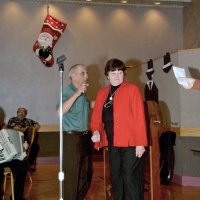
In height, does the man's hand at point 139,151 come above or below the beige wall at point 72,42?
below

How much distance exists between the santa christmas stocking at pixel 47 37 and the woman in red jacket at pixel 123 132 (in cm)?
494

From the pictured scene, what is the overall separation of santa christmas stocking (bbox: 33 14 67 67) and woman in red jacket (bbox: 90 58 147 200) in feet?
16.2

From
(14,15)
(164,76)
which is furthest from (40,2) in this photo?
(164,76)

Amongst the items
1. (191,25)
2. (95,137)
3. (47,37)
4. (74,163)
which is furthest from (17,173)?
(191,25)

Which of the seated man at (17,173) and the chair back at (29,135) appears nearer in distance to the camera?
the seated man at (17,173)

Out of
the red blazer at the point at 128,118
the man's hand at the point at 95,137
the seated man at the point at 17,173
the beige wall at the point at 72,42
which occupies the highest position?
the beige wall at the point at 72,42

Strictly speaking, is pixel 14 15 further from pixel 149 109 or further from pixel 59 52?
pixel 149 109

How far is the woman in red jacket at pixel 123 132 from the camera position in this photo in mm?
2770

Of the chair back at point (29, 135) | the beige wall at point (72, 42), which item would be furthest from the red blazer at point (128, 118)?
the beige wall at point (72, 42)

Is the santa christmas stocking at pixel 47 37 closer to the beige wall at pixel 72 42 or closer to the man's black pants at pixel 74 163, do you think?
the beige wall at pixel 72 42

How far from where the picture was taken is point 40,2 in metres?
7.89

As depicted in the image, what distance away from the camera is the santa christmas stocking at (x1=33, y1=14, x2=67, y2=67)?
7.63m

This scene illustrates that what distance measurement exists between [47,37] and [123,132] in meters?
5.31

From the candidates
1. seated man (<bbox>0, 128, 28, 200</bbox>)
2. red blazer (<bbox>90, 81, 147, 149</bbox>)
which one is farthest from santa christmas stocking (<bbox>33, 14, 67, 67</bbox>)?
red blazer (<bbox>90, 81, 147, 149</bbox>)
